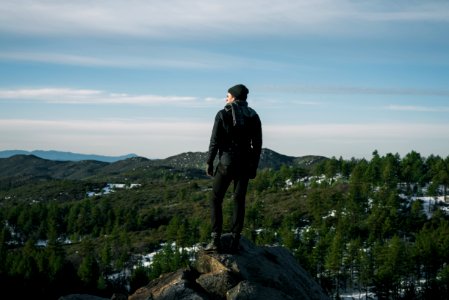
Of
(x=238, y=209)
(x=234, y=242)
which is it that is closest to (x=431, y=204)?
(x=234, y=242)

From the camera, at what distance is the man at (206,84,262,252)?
40.0 feet

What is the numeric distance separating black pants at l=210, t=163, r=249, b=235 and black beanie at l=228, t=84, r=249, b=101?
2.05 metres

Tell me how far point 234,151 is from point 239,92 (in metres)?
1.73

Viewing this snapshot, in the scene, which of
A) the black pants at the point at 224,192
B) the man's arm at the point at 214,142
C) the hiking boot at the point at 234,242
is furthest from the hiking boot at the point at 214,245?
the man's arm at the point at 214,142

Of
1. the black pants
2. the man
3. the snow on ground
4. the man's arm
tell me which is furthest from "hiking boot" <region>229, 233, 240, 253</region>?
the snow on ground

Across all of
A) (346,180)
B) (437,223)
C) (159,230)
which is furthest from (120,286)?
(346,180)

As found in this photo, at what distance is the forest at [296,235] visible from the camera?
8325 centimetres

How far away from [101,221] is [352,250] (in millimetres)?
99449

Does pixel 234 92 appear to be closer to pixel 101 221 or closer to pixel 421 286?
pixel 421 286

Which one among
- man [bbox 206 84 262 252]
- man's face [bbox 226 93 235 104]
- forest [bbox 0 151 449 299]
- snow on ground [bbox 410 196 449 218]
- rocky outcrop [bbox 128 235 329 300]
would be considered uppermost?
man's face [bbox 226 93 235 104]

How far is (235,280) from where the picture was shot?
1184 cm

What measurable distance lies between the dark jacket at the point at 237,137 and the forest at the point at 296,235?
73300mm

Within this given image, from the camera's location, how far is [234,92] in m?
12.7

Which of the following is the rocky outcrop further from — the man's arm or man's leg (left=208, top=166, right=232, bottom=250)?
the man's arm
